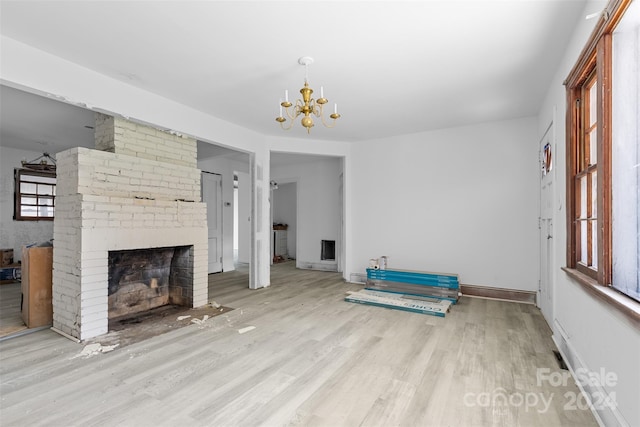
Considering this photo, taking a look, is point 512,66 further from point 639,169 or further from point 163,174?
point 163,174

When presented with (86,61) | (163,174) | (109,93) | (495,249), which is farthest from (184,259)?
(495,249)

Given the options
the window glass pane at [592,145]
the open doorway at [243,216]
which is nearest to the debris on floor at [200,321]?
the window glass pane at [592,145]

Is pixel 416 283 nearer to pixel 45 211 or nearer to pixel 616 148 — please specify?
pixel 616 148

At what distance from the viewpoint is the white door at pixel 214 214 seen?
22.5ft

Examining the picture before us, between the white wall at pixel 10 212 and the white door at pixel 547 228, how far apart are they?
9004mm

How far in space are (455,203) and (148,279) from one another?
4.75m

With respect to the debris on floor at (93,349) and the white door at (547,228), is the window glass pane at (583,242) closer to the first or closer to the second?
the white door at (547,228)

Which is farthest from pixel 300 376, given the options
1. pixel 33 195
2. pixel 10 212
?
pixel 33 195

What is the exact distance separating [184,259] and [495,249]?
4626 mm

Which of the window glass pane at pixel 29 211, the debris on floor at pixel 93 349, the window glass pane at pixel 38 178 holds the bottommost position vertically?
the debris on floor at pixel 93 349

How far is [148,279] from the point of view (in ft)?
13.7

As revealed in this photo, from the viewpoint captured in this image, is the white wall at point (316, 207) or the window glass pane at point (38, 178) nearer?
the window glass pane at point (38, 178)

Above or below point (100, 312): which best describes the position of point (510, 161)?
above

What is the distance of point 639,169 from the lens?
1.60 m
